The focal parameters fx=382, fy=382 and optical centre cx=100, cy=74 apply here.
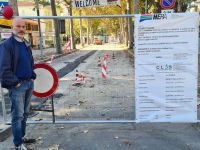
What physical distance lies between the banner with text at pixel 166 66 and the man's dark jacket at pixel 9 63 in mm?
2201

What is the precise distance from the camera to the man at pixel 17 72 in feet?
18.0

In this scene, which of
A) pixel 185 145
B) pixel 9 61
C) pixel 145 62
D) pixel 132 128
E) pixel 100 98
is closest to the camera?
pixel 9 61

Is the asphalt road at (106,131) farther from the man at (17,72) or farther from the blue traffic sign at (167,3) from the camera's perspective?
the blue traffic sign at (167,3)

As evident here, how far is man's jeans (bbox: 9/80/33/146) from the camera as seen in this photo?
574cm

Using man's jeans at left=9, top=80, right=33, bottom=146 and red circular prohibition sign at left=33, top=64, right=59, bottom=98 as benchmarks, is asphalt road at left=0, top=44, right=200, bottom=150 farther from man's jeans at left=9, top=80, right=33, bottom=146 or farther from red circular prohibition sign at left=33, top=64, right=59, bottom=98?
red circular prohibition sign at left=33, top=64, right=59, bottom=98

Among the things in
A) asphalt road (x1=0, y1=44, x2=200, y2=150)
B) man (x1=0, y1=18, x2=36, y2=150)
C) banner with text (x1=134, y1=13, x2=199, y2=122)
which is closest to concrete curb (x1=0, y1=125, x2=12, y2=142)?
asphalt road (x1=0, y1=44, x2=200, y2=150)

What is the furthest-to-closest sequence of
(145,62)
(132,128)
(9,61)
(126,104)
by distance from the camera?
(126,104)
(132,128)
(145,62)
(9,61)

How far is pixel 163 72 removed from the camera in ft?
22.3

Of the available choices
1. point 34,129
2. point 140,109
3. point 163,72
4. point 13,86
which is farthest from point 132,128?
point 13,86

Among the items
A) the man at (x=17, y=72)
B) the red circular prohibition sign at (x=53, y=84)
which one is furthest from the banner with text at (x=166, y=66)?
the man at (x=17, y=72)

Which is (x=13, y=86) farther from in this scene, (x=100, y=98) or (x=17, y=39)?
(x=100, y=98)

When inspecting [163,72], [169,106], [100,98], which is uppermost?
[163,72]

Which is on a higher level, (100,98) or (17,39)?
(17,39)

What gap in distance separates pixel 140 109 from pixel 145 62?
887 mm
